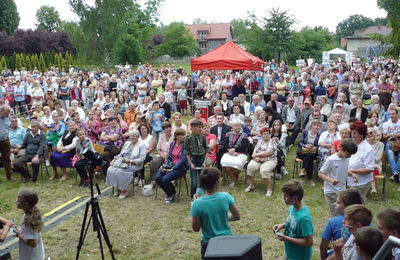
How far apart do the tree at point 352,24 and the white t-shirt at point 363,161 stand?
4351 inches

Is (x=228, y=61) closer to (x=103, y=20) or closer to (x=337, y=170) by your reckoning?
(x=337, y=170)

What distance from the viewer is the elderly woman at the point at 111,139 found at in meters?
8.16

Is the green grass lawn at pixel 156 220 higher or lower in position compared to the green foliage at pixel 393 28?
lower

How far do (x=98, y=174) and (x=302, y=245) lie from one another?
20.5 feet

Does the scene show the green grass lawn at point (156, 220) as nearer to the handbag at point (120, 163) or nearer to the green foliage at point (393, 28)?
the handbag at point (120, 163)

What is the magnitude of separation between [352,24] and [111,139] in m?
116

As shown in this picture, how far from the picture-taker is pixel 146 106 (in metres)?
10.6

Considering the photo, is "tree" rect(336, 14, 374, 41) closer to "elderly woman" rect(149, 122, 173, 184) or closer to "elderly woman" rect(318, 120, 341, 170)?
"elderly woman" rect(318, 120, 341, 170)

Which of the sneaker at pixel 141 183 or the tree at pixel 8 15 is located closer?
the sneaker at pixel 141 183

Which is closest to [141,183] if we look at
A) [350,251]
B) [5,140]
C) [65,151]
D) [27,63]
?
[65,151]

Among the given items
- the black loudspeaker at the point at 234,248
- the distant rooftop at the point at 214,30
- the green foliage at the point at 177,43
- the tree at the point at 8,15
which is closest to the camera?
the black loudspeaker at the point at 234,248

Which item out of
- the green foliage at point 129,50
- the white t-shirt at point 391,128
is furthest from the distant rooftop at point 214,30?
the white t-shirt at point 391,128

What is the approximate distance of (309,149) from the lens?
737cm

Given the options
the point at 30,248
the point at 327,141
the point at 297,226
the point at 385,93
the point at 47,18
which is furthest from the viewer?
the point at 47,18
